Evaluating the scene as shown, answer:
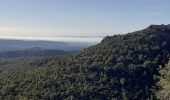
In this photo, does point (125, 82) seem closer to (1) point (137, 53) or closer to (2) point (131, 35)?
(1) point (137, 53)

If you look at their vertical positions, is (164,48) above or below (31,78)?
above

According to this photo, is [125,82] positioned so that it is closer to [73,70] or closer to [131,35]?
[73,70]

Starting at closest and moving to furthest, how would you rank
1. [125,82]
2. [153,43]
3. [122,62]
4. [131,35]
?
[125,82] < [122,62] < [153,43] < [131,35]

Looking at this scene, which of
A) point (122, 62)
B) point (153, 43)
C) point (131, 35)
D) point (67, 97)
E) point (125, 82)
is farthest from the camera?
point (131, 35)

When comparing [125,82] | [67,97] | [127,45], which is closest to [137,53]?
[127,45]

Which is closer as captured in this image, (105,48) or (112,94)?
(112,94)

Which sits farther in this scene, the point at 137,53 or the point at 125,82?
the point at 137,53
